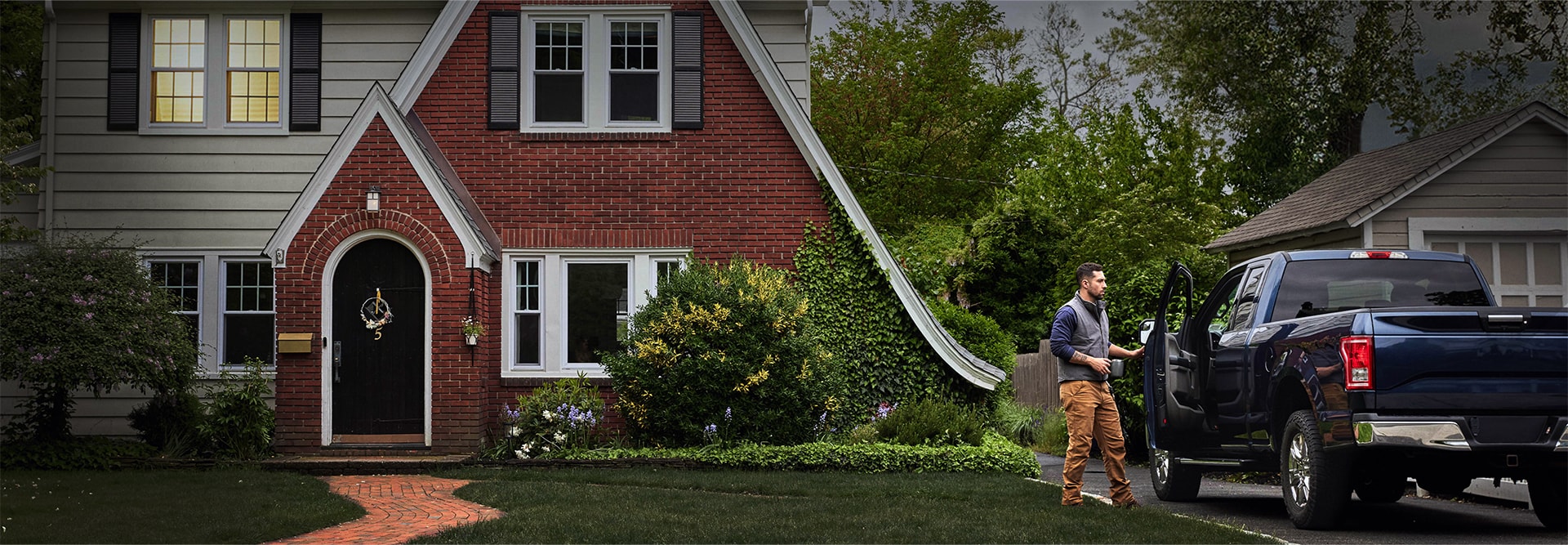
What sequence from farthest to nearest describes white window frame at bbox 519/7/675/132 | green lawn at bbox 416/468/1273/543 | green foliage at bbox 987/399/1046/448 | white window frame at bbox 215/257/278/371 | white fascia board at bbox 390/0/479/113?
green foliage at bbox 987/399/1046/448
white window frame at bbox 215/257/278/371
white window frame at bbox 519/7/675/132
white fascia board at bbox 390/0/479/113
green lawn at bbox 416/468/1273/543

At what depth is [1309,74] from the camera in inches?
1207

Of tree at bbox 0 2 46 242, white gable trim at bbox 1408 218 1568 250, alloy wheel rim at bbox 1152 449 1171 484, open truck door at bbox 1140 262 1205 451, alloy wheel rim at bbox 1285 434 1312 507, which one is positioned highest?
tree at bbox 0 2 46 242

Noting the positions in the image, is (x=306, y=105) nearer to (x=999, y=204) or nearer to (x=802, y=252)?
(x=802, y=252)

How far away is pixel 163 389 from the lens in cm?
1444

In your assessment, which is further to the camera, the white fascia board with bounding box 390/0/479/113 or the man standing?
the white fascia board with bounding box 390/0/479/113

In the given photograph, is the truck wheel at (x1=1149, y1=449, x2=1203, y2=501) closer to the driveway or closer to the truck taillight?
the driveway

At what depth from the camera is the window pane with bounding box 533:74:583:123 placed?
15938 mm

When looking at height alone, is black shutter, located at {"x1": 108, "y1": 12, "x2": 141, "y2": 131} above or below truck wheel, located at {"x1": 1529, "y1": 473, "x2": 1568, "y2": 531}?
above

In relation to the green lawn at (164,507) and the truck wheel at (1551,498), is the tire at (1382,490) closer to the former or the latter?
the truck wheel at (1551,498)

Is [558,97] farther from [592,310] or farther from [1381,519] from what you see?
[1381,519]

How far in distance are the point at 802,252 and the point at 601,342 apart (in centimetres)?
271

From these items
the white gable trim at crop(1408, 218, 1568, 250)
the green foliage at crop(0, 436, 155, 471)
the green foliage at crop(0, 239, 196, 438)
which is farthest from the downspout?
the white gable trim at crop(1408, 218, 1568, 250)

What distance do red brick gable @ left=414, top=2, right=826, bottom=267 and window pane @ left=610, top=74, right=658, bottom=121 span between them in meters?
0.28

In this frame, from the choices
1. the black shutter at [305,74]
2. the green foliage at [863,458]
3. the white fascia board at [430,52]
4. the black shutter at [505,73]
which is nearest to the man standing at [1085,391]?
the green foliage at [863,458]
